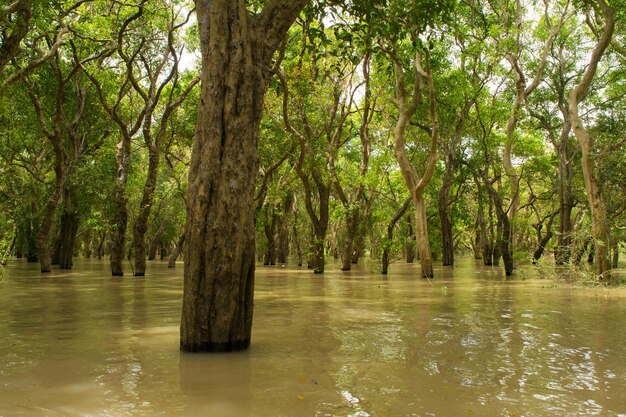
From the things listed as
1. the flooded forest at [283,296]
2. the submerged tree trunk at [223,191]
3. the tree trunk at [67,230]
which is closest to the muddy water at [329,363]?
the flooded forest at [283,296]

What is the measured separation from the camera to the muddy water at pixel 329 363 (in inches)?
159

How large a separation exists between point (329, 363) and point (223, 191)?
2.03m

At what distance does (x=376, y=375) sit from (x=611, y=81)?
79.0ft

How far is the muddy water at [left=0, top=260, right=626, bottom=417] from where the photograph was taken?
4035 millimetres

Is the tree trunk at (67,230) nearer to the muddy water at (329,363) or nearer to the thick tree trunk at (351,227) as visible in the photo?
the thick tree trunk at (351,227)

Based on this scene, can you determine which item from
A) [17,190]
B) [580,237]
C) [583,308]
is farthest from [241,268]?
[17,190]

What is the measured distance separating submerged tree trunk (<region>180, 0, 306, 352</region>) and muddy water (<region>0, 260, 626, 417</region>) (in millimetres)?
349

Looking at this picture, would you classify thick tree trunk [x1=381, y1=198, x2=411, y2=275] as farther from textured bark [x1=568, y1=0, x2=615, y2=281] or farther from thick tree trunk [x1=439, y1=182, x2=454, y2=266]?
textured bark [x1=568, y1=0, x2=615, y2=281]

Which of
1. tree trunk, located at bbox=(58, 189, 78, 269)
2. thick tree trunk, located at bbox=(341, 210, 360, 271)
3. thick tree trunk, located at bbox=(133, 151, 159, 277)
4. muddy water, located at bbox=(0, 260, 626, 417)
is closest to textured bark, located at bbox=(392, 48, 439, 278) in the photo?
thick tree trunk, located at bbox=(341, 210, 360, 271)

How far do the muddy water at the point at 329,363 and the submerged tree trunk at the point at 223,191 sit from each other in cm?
35

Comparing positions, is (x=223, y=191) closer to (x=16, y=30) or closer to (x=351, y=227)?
(x=16, y=30)

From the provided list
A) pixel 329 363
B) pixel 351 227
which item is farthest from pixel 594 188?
pixel 329 363

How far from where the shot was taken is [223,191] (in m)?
5.67

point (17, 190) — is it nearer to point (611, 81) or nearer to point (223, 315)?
point (223, 315)
